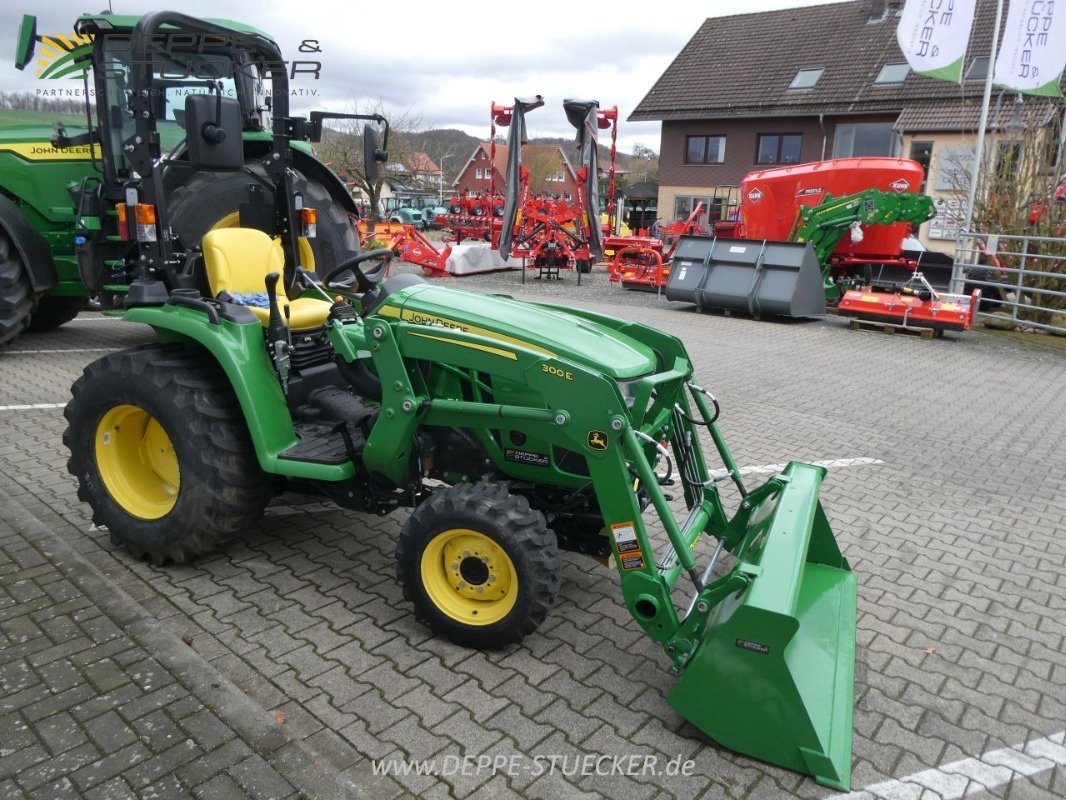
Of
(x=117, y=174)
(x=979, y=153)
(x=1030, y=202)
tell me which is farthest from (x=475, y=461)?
(x=1030, y=202)

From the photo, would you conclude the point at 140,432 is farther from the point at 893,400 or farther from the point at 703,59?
the point at 703,59

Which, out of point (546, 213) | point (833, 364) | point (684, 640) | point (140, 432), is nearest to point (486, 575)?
point (684, 640)

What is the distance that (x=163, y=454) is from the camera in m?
3.75

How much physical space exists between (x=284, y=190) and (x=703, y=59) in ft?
81.5

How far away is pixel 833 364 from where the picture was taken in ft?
28.9

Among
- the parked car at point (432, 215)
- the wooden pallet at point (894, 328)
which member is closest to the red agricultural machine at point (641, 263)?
the wooden pallet at point (894, 328)

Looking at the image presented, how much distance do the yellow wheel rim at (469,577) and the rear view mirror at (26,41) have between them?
5.99 m

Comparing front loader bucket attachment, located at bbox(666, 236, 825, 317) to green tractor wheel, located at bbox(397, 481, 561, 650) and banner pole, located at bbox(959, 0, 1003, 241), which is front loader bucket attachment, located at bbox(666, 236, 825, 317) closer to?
banner pole, located at bbox(959, 0, 1003, 241)

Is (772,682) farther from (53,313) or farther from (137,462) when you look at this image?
(53,313)

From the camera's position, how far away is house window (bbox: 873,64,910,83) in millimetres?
22438

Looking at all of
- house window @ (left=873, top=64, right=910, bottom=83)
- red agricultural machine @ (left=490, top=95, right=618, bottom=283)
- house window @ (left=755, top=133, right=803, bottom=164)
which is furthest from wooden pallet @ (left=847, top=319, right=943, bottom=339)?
house window @ (left=755, top=133, right=803, bottom=164)

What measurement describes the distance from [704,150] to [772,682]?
2636cm

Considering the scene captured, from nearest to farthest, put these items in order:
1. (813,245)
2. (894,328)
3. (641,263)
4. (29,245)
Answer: (29,245)
(894,328)
(813,245)
(641,263)

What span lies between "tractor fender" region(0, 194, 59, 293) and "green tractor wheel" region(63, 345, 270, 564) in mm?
4182
